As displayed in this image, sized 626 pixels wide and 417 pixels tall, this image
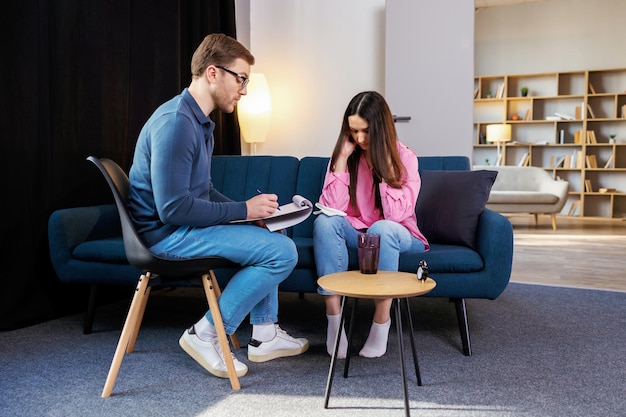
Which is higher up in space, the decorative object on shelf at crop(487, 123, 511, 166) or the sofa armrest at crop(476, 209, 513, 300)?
the decorative object on shelf at crop(487, 123, 511, 166)

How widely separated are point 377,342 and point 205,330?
635 millimetres

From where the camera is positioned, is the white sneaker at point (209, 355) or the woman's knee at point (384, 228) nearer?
the white sneaker at point (209, 355)

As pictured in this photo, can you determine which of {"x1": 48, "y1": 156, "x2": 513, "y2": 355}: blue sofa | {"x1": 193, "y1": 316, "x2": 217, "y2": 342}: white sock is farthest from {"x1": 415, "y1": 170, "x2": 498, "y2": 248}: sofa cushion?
{"x1": 193, "y1": 316, "x2": 217, "y2": 342}: white sock

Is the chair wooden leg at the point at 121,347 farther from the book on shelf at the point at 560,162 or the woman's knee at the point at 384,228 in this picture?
the book on shelf at the point at 560,162

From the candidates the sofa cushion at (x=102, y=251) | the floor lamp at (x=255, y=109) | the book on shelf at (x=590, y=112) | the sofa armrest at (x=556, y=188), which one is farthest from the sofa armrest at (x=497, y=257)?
the book on shelf at (x=590, y=112)

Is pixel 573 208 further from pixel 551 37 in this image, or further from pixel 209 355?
pixel 209 355

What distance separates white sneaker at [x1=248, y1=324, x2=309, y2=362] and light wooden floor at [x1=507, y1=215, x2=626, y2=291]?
6.69ft

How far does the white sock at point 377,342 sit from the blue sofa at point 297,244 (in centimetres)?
27

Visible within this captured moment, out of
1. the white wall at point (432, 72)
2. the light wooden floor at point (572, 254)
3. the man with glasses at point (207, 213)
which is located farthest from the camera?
the white wall at point (432, 72)

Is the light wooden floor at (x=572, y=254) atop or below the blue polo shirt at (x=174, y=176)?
below

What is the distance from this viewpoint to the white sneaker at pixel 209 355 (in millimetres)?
2021

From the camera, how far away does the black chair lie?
187 cm

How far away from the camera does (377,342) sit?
2.23m

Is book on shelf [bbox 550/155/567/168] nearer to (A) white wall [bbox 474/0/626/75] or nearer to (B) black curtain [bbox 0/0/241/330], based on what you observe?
(A) white wall [bbox 474/0/626/75]
